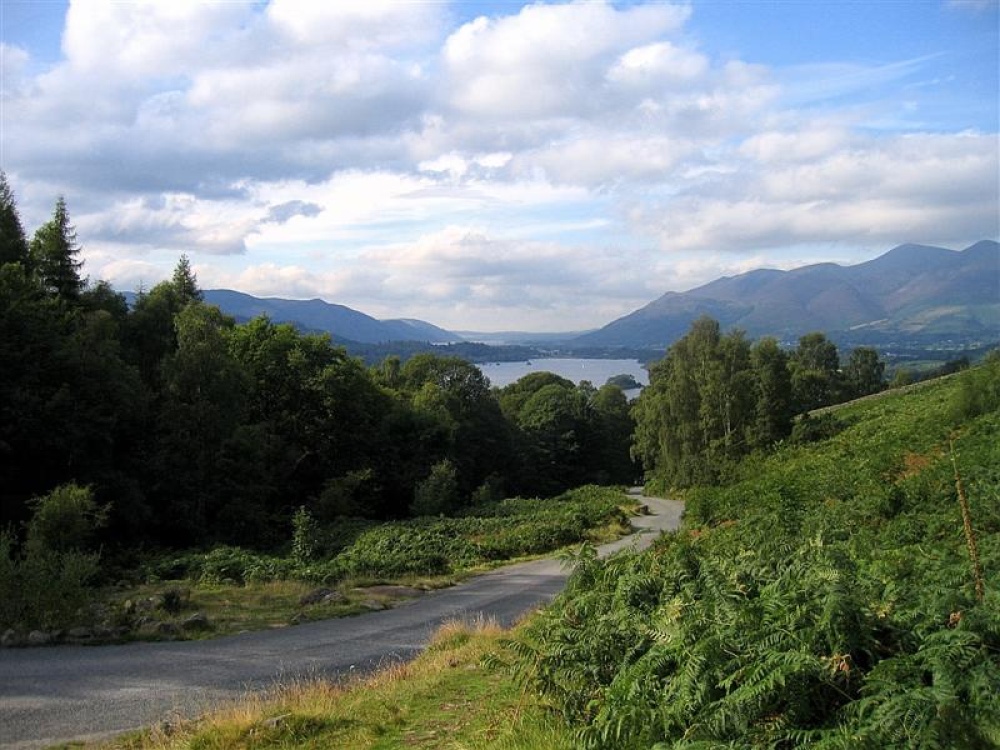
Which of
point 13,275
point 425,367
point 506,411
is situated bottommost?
point 506,411

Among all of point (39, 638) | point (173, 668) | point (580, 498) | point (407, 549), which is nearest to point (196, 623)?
point (39, 638)

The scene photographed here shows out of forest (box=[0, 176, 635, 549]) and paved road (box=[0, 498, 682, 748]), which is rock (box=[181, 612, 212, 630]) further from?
forest (box=[0, 176, 635, 549])

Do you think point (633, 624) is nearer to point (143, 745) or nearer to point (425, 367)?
point (143, 745)

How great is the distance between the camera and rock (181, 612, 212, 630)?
14.6m

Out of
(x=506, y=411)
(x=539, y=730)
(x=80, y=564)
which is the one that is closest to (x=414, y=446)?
(x=506, y=411)

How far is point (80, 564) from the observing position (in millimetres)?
14875

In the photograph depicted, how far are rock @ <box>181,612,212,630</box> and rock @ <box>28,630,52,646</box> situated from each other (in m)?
2.27

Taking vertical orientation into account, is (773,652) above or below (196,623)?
above

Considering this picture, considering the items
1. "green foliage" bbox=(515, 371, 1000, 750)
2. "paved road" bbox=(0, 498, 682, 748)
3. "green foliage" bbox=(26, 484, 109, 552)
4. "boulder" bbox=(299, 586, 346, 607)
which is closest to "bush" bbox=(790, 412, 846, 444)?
"paved road" bbox=(0, 498, 682, 748)

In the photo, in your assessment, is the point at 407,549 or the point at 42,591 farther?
the point at 407,549

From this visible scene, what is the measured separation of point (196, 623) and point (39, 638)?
2653 millimetres

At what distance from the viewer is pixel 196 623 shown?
48.2ft

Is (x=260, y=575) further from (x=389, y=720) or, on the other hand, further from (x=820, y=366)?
(x=820, y=366)

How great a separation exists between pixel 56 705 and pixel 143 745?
3.41m
